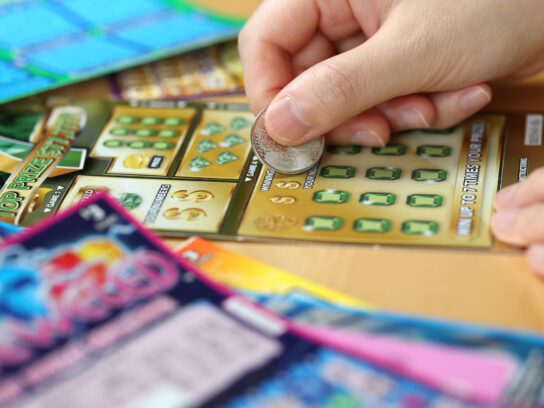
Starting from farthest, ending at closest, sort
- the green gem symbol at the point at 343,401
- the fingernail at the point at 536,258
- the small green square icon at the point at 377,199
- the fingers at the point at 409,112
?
1. the fingers at the point at 409,112
2. the small green square icon at the point at 377,199
3. the fingernail at the point at 536,258
4. the green gem symbol at the point at 343,401

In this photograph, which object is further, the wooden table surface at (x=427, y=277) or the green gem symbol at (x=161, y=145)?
the green gem symbol at (x=161, y=145)

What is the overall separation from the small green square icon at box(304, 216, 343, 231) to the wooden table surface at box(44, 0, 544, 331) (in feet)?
0.07

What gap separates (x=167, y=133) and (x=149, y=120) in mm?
45

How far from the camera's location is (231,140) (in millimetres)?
815

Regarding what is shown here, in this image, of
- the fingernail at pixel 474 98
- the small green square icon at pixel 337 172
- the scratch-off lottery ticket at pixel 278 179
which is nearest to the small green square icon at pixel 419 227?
the scratch-off lottery ticket at pixel 278 179

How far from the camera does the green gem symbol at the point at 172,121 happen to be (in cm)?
86

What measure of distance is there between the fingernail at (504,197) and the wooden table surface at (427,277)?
56 millimetres

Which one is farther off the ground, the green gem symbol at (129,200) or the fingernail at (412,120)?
the fingernail at (412,120)

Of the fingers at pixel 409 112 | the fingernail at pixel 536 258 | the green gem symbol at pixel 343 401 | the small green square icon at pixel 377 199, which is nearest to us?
the green gem symbol at pixel 343 401

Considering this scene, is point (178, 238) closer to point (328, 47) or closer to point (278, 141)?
point (278, 141)

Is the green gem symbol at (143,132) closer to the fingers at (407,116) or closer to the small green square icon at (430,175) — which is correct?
the fingers at (407,116)

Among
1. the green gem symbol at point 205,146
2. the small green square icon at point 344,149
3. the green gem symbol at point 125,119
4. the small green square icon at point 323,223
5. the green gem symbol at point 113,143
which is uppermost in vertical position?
the small green square icon at point 344,149

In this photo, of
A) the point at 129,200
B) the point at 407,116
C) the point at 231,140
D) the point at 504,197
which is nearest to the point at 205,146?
the point at 231,140

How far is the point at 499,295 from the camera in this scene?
0.57 meters
